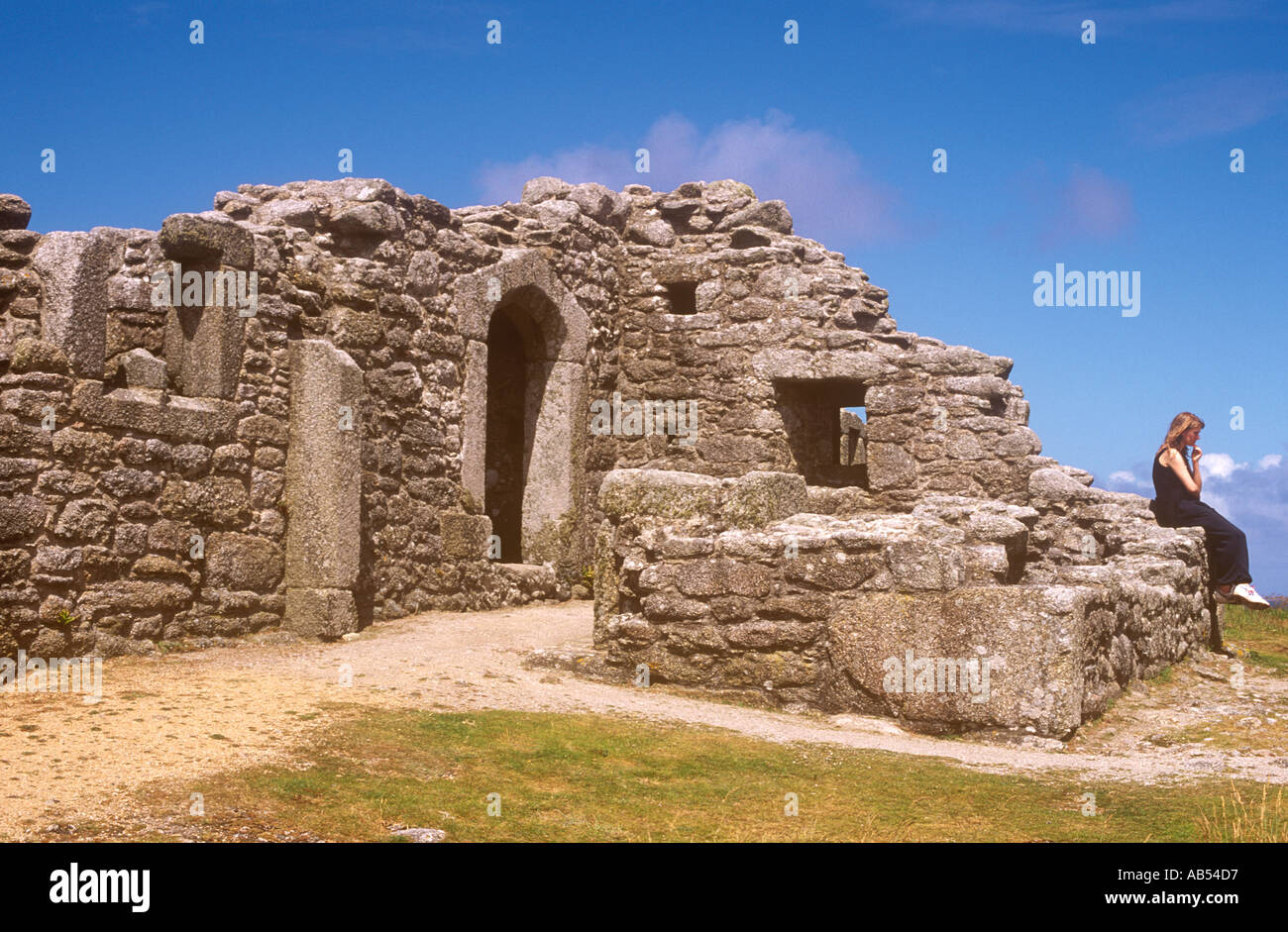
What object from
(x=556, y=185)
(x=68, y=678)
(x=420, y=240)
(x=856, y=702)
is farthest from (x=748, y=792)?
(x=556, y=185)

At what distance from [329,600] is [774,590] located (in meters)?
3.50

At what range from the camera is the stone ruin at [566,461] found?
703cm

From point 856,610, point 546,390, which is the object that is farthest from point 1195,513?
point 546,390

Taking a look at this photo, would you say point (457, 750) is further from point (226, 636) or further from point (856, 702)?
point (226, 636)

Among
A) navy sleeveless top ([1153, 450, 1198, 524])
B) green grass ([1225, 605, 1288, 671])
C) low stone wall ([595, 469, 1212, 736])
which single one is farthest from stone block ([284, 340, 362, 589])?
green grass ([1225, 605, 1288, 671])

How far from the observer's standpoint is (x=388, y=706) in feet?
21.4

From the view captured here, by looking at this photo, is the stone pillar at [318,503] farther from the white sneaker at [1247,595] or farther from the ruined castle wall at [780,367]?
the white sneaker at [1247,595]

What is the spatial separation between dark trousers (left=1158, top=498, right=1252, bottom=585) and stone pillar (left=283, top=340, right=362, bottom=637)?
7053mm

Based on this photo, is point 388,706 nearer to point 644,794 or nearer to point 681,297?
point 644,794

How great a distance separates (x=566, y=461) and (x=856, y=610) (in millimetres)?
5779

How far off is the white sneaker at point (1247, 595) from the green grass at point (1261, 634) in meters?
0.44

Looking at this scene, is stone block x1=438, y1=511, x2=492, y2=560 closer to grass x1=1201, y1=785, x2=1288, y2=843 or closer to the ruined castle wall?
the ruined castle wall

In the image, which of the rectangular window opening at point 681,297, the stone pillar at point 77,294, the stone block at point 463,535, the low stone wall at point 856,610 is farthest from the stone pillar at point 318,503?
the rectangular window opening at point 681,297

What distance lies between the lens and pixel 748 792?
5.18 meters
